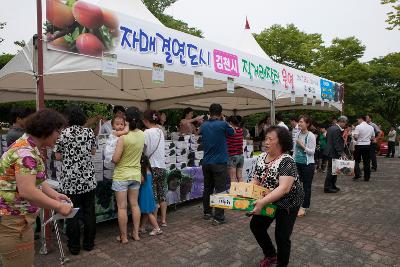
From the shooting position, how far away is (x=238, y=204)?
2.72m

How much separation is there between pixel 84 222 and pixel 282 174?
2418 mm

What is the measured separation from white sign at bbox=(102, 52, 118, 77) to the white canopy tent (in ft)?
0.20

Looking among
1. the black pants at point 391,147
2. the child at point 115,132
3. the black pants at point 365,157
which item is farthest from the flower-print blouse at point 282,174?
the black pants at point 391,147

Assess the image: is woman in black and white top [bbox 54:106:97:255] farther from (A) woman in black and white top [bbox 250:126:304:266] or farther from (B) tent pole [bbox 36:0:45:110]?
(A) woman in black and white top [bbox 250:126:304:266]

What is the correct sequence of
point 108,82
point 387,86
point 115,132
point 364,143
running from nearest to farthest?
point 115,132, point 108,82, point 364,143, point 387,86

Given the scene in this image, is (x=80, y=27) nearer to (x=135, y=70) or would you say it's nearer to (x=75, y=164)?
(x=75, y=164)

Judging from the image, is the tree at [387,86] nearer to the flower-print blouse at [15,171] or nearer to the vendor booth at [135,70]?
the vendor booth at [135,70]

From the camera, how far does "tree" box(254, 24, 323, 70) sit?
24.1m

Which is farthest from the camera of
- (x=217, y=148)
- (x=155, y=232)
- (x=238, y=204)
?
(x=217, y=148)

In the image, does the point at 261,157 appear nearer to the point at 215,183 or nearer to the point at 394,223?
the point at 215,183

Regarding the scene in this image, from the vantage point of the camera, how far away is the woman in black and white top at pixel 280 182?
9.33 ft

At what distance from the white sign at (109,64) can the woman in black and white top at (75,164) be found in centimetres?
55

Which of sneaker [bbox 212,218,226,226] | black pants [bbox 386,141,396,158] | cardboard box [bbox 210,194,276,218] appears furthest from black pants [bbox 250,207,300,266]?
black pants [bbox 386,141,396,158]

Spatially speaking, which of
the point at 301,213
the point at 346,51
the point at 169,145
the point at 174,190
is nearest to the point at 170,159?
the point at 169,145
